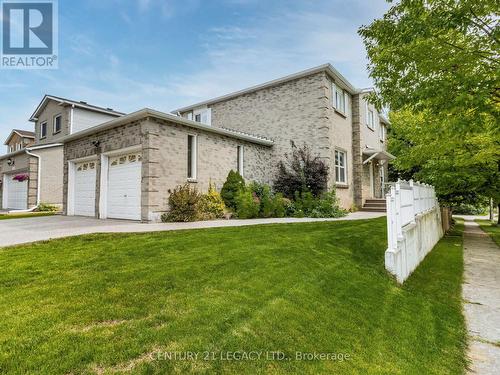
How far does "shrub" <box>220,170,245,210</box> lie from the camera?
12305mm

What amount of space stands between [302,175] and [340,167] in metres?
2.76

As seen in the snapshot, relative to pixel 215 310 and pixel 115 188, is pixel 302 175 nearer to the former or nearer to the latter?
pixel 115 188

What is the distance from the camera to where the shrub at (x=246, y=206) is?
39.2ft

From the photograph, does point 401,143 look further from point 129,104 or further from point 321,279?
point 129,104

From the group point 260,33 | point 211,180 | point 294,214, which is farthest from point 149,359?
point 260,33

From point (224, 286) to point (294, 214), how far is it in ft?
31.3

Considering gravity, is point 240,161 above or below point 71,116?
below

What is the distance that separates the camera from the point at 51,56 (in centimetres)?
1082

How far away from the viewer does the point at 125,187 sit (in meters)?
11.2

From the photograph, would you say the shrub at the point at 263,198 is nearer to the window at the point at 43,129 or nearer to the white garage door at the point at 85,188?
the white garage door at the point at 85,188

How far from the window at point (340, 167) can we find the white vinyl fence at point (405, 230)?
18.8 feet

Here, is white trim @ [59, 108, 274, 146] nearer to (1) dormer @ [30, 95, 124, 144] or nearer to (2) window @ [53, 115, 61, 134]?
(1) dormer @ [30, 95, 124, 144]

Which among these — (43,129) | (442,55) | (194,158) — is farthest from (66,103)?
(442,55)

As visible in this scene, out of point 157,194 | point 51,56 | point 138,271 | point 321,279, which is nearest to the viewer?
point 138,271
